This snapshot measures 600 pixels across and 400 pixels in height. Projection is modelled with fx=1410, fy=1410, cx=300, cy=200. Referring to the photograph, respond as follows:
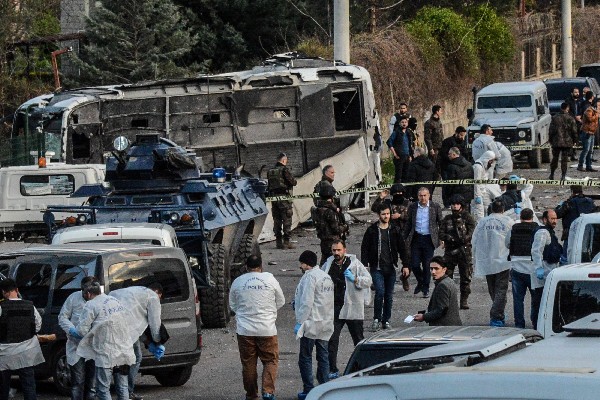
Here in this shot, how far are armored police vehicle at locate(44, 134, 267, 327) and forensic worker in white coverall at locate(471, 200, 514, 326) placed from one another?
3.18 m

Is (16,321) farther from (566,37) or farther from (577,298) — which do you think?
(566,37)

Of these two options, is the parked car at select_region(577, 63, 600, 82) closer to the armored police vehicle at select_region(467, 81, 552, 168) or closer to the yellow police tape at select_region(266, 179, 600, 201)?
the armored police vehicle at select_region(467, 81, 552, 168)

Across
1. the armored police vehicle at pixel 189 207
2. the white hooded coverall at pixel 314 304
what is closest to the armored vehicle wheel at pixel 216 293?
the armored police vehicle at pixel 189 207

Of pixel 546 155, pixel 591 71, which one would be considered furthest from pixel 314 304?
pixel 591 71

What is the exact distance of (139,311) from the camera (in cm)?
1300

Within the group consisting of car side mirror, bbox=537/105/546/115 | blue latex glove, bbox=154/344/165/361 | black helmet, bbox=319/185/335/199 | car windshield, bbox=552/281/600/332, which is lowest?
blue latex glove, bbox=154/344/165/361

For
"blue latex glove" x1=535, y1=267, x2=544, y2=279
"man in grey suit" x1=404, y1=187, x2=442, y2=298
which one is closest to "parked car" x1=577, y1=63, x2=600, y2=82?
"man in grey suit" x1=404, y1=187, x2=442, y2=298

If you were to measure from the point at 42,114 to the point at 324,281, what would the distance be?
14341 millimetres

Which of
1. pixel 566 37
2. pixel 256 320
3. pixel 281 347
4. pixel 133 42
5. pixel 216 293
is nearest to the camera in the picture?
pixel 256 320

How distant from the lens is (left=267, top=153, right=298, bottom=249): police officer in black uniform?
81.4 ft

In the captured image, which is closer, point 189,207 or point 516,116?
point 189,207

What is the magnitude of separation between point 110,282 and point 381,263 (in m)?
4.42

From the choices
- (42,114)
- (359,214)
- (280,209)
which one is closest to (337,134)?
(359,214)

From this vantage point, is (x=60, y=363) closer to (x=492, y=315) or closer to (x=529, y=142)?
(x=492, y=315)
